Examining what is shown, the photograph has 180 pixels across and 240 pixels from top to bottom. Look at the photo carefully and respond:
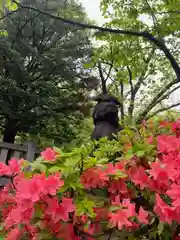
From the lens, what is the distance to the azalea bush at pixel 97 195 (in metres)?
0.98

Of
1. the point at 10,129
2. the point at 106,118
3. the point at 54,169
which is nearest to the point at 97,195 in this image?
the point at 54,169

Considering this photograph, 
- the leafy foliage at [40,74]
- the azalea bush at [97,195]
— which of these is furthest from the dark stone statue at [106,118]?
the azalea bush at [97,195]

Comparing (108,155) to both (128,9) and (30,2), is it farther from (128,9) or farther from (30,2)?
(30,2)

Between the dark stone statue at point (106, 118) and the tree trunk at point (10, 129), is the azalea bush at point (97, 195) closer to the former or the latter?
the dark stone statue at point (106, 118)

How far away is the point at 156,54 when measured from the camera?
11.7 m

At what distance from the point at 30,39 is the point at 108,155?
6.86 meters

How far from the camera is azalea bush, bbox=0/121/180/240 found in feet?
3.21

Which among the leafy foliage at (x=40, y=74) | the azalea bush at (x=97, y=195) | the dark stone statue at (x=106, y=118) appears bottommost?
the azalea bush at (x=97, y=195)

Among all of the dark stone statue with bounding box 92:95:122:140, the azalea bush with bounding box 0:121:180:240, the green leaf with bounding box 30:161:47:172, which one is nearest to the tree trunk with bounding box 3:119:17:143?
the dark stone statue with bounding box 92:95:122:140

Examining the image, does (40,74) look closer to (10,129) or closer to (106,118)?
(10,129)

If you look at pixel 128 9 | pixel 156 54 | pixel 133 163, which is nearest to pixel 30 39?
pixel 128 9

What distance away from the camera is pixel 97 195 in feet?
4.00

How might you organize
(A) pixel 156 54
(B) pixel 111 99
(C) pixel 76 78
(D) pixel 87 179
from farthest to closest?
1. (A) pixel 156 54
2. (C) pixel 76 78
3. (B) pixel 111 99
4. (D) pixel 87 179

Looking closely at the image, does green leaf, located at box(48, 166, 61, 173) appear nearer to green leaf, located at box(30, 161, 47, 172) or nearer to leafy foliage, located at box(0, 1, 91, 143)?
green leaf, located at box(30, 161, 47, 172)
